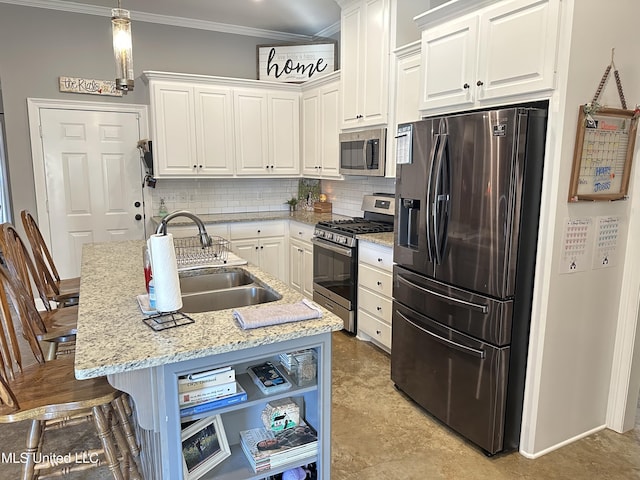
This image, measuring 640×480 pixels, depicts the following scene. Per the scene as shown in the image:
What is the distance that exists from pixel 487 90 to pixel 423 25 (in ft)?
2.32

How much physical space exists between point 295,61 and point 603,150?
354 cm

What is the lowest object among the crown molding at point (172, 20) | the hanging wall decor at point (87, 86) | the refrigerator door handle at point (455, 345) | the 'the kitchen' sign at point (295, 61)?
the refrigerator door handle at point (455, 345)

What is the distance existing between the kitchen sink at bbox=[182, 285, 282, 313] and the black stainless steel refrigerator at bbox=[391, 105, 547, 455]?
0.98m

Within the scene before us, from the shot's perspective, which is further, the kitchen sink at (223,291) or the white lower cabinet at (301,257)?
the white lower cabinet at (301,257)

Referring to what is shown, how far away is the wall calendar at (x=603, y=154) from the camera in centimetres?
200

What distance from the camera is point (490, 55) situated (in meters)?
2.18

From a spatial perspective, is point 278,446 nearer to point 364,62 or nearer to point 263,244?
point 364,62

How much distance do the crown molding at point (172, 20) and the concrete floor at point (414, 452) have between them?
3.66m

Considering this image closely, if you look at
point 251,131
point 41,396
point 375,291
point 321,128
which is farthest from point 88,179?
point 41,396

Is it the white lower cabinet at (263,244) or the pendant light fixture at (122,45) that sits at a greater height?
the pendant light fixture at (122,45)

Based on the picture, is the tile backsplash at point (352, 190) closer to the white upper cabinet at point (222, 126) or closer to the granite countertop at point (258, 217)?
the granite countertop at point (258, 217)

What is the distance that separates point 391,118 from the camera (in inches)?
135

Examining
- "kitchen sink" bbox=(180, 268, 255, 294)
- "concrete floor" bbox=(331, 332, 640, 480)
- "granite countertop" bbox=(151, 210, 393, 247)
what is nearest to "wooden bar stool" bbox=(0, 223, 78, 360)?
"kitchen sink" bbox=(180, 268, 255, 294)

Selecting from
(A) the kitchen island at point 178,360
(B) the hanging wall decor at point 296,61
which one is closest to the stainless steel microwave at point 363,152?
(B) the hanging wall decor at point 296,61
